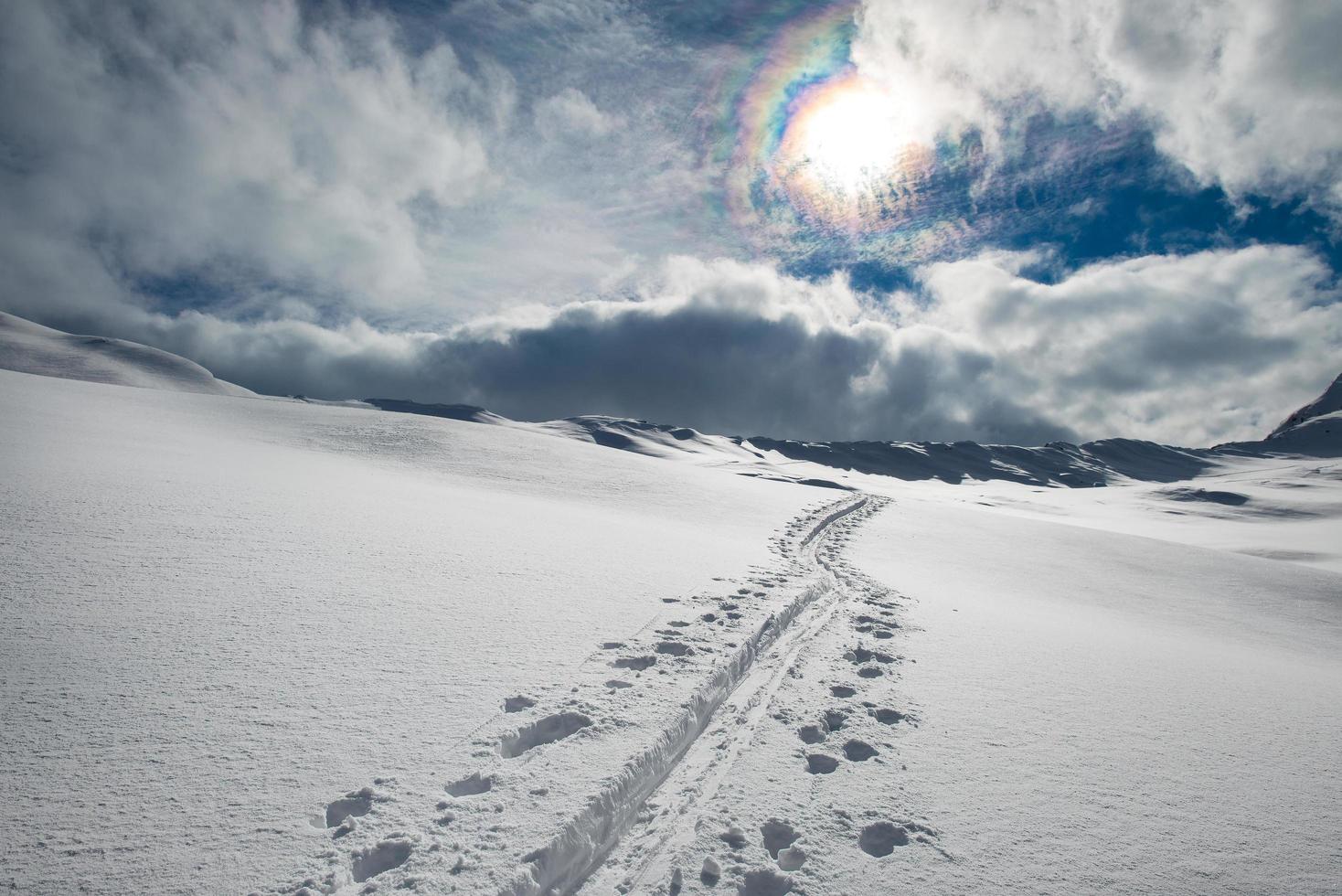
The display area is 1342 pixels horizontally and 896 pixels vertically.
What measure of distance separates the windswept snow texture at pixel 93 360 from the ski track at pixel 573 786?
116539 millimetres

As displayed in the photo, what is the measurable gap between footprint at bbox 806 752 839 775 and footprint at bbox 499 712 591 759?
150 centimetres

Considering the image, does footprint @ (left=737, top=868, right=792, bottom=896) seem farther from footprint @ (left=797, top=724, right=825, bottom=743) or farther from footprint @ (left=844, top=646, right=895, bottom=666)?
footprint @ (left=844, top=646, right=895, bottom=666)

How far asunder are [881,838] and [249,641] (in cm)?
445

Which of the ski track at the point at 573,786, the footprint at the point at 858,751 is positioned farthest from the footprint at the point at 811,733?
the ski track at the point at 573,786

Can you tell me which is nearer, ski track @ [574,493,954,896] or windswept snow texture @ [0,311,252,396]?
ski track @ [574,493,954,896]

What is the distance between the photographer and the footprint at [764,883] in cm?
295

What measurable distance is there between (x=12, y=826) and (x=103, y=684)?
4.04ft

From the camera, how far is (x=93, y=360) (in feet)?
342

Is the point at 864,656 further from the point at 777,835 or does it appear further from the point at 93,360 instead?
the point at 93,360

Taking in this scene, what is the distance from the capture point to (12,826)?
2.56 metres

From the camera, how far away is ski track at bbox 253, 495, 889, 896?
9.20ft

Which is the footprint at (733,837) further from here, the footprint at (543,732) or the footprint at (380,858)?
the footprint at (380,858)

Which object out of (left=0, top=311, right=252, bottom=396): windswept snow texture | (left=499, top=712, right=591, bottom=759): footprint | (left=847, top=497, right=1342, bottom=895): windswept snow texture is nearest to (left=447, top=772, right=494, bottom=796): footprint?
(left=499, top=712, right=591, bottom=759): footprint

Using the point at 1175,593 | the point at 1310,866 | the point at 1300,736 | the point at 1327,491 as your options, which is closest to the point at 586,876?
the point at 1310,866
